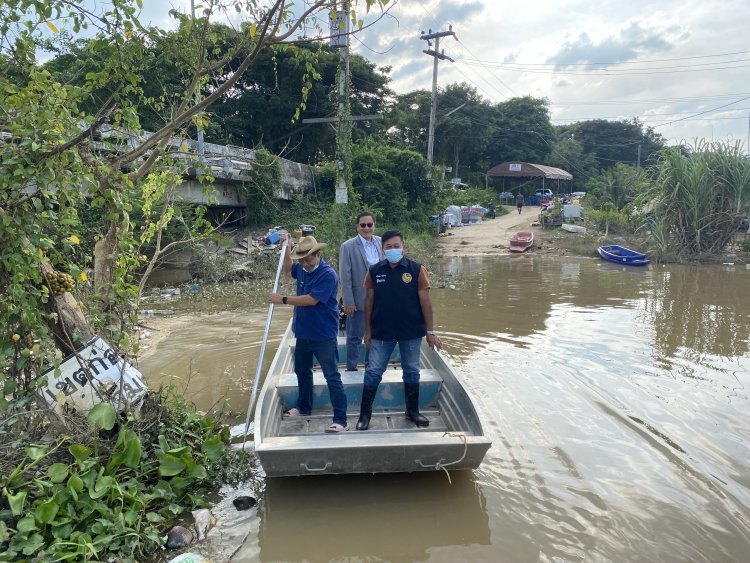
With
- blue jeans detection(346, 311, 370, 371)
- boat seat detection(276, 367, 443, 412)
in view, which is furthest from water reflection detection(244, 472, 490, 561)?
blue jeans detection(346, 311, 370, 371)

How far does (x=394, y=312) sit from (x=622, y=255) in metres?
16.5

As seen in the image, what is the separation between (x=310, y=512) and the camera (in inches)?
146

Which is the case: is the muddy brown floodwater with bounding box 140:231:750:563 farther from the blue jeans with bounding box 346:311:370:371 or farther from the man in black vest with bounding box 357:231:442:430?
the blue jeans with bounding box 346:311:370:371

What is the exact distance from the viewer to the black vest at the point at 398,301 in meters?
4.10

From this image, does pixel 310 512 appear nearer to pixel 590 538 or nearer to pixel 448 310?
pixel 590 538

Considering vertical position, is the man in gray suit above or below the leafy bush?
above

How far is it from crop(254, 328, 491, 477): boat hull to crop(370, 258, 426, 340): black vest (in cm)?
70

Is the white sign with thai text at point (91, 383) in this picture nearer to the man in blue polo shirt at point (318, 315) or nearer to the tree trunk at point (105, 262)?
the tree trunk at point (105, 262)

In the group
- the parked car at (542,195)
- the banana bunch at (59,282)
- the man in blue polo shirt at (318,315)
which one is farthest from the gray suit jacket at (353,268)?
the parked car at (542,195)

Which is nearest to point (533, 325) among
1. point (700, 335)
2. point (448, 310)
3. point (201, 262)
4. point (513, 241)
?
point (448, 310)

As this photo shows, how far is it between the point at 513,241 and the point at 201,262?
43.2 feet

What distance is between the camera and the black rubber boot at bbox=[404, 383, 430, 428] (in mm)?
4398

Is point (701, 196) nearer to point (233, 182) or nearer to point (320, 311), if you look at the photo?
point (233, 182)

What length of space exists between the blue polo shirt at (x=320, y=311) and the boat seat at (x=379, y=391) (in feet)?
2.66
